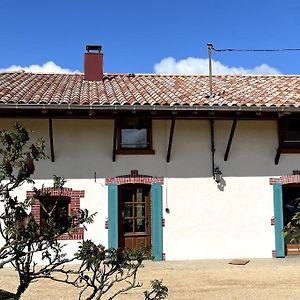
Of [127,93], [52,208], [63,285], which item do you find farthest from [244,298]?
[127,93]

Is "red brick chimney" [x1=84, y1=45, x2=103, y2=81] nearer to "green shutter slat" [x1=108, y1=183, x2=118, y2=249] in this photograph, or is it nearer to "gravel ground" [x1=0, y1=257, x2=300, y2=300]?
"green shutter slat" [x1=108, y1=183, x2=118, y2=249]

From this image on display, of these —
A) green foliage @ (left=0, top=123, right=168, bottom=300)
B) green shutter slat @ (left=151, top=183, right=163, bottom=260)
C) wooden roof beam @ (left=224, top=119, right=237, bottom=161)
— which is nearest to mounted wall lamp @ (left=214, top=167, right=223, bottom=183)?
wooden roof beam @ (left=224, top=119, right=237, bottom=161)

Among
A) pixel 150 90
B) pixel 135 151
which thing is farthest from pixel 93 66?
pixel 135 151

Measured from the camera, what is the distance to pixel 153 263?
10.6 m

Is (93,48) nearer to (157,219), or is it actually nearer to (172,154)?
(172,154)

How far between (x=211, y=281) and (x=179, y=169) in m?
3.37

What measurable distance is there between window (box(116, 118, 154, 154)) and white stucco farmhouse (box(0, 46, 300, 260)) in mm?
24

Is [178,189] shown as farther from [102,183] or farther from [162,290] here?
[162,290]

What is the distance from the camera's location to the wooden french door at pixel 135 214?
11273mm

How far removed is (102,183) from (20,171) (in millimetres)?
7518

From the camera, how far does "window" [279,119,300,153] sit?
37.3 ft

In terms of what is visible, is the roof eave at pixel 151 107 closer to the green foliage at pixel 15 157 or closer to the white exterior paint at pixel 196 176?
the white exterior paint at pixel 196 176

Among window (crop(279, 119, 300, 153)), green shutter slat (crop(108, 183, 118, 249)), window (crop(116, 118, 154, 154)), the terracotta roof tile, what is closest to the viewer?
the terracotta roof tile

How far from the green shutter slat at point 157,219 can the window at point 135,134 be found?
3.28 feet
